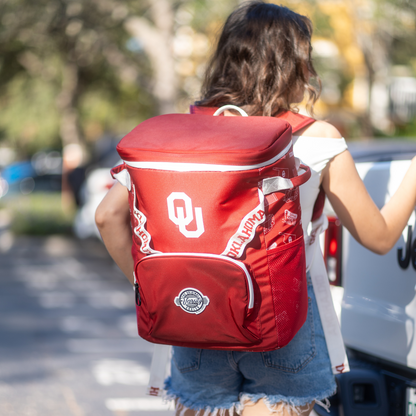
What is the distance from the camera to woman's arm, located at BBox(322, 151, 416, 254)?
5.45ft

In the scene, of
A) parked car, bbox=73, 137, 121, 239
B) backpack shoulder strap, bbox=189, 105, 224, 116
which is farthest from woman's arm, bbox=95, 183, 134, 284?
parked car, bbox=73, 137, 121, 239

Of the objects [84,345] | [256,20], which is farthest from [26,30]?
[256,20]

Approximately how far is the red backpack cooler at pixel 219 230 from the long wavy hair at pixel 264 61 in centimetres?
21

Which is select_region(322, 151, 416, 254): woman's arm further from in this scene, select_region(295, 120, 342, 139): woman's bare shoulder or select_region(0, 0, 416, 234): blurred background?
select_region(0, 0, 416, 234): blurred background

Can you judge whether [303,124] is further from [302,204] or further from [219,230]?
[219,230]

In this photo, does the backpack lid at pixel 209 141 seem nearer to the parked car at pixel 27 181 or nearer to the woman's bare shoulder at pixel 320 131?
the woman's bare shoulder at pixel 320 131

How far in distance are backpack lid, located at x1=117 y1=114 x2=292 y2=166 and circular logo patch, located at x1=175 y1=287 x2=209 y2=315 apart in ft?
1.05

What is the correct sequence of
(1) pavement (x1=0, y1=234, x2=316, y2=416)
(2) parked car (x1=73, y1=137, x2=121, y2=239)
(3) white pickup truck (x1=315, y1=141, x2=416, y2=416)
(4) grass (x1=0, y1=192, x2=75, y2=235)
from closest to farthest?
(3) white pickup truck (x1=315, y1=141, x2=416, y2=416)
(1) pavement (x1=0, y1=234, x2=316, y2=416)
(2) parked car (x1=73, y1=137, x2=121, y2=239)
(4) grass (x1=0, y1=192, x2=75, y2=235)

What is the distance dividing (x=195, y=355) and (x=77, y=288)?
5736 mm

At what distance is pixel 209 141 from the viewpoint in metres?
1.43

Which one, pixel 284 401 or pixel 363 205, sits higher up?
pixel 363 205

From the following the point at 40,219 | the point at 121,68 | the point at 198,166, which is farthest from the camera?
the point at 121,68

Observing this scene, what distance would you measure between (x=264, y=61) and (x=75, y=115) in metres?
17.6

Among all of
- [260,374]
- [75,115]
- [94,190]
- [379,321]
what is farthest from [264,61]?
[75,115]
